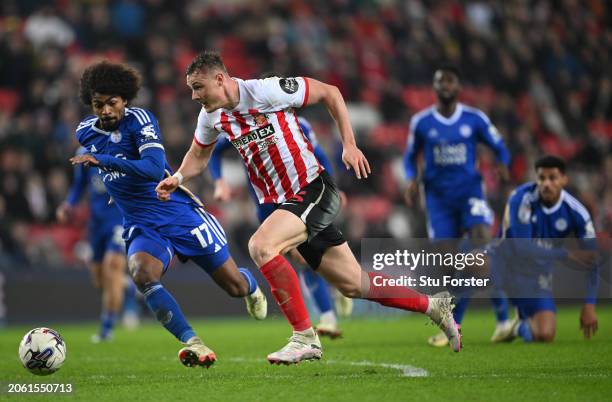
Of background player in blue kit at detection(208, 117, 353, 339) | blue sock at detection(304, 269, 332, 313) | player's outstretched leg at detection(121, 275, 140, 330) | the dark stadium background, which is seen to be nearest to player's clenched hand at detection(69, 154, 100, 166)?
background player in blue kit at detection(208, 117, 353, 339)

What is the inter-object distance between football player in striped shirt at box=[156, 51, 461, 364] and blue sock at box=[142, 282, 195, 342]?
2.35 feet

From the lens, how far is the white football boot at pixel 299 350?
6.30 meters

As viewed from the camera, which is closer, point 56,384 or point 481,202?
point 56,384

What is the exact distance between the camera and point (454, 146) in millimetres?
10133

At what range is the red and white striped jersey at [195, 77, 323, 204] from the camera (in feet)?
22.0

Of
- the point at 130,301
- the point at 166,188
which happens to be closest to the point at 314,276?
the point at 166,188

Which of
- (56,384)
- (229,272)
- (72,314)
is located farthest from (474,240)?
(72,314)

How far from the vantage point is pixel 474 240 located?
9898 mm

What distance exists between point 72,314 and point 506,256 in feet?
23.6

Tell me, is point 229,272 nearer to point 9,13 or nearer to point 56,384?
point 56,384

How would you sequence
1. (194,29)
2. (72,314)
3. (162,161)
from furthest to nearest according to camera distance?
(194,29) → (72,314) → (162,161)

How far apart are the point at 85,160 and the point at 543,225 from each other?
15.1 ft

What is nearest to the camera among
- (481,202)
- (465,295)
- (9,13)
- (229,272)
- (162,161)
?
(162,161)

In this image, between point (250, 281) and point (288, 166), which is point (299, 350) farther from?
point (250, 281)
